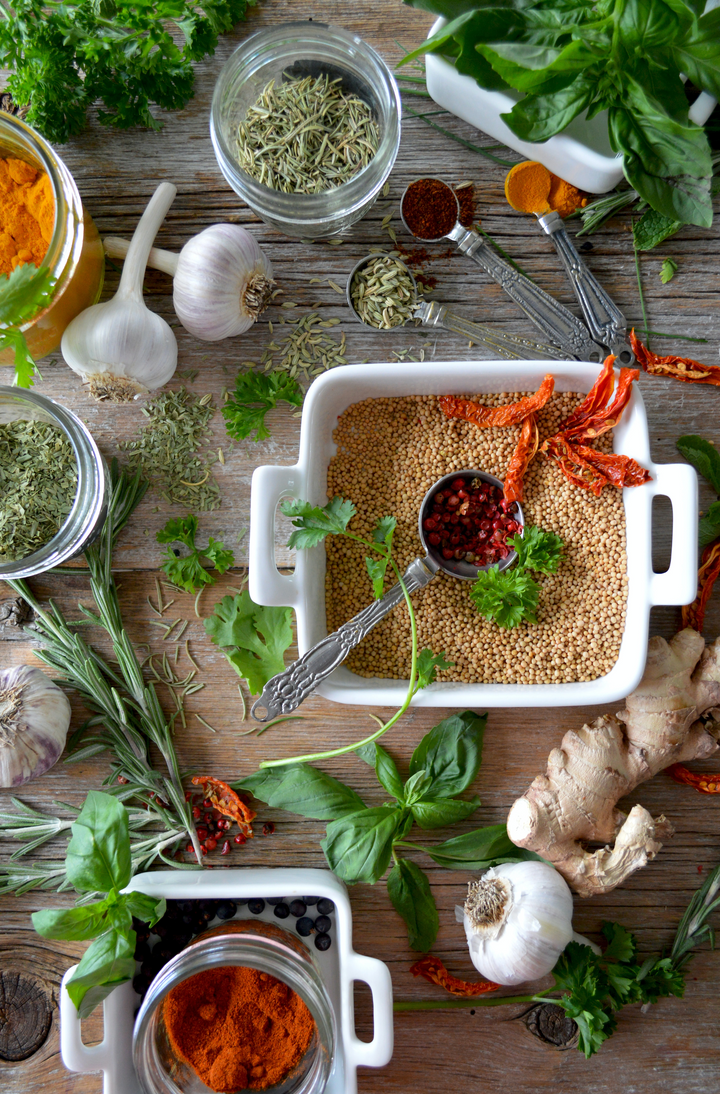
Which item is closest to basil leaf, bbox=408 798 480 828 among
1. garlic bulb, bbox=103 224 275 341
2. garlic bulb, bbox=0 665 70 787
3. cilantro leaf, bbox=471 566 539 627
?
cilantro leaf, bbox=471 566 539 627

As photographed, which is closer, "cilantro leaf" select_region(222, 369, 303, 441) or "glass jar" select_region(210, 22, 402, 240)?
"glass jar" select_region(210, 22, 402, 240)

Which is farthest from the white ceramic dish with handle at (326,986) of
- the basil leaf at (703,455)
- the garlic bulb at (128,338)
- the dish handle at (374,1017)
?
the basil leaf at (703,455)

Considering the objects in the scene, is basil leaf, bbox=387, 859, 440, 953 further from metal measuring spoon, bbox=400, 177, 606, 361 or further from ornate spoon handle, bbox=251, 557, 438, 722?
metal measuring spoon, bbox=400, 177, 606, 361

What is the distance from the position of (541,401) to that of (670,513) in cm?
35

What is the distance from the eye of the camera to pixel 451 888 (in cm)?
149

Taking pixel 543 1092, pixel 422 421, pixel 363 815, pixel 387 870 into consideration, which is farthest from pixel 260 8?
pixel 543 1092

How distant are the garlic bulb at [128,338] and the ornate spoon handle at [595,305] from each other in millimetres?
712

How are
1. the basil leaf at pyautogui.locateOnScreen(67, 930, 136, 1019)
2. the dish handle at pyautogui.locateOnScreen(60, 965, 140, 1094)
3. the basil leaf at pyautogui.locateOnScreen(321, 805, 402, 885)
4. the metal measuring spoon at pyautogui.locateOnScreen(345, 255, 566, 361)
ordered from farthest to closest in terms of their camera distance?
the metal measuring spoon at pyautogui.locateOnScreen(345, 255, 566, 361) → the basil leaf at pyautogui.locateOnScreen(321, 805, 402, 885) → the dish handle at pyautogui.locateOnScreen(60, 965, 140, 1094) → the basil leaf at pyautogui.locateOnScreen(67, 930, 136, 1019)

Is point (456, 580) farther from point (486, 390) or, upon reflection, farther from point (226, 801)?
point (226, 801)

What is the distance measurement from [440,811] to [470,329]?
0.87 metres

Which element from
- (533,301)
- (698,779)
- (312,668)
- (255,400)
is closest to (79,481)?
(255,400)

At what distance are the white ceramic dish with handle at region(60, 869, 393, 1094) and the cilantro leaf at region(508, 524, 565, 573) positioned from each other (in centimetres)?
65

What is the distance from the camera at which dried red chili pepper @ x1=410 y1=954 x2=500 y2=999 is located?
4.73ft

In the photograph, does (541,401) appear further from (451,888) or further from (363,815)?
(451,888)
